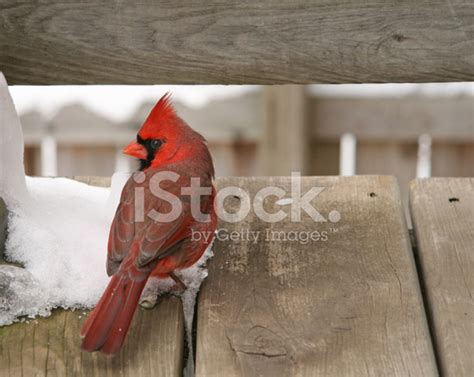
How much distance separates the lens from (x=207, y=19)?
6.70ft

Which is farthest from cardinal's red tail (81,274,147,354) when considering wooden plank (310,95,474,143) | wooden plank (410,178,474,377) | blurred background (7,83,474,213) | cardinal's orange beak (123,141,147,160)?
wooden plank (310,95,474,143)

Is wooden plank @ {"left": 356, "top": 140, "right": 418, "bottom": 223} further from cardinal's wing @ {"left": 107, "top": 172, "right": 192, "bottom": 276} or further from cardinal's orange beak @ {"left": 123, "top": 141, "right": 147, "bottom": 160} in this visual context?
cardinal's wing @ {"left": 107, "top": 172, "right": 192, "bottom": 276}

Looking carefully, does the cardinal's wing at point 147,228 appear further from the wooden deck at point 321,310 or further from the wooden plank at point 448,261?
the wooden plank at point 448,261

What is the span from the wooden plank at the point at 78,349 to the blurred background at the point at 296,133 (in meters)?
2.31

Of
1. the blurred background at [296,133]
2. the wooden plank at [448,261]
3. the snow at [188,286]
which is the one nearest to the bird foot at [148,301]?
the snow at [188,286]

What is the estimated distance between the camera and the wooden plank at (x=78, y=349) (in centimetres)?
182

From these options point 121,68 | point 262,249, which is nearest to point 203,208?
point 262,249

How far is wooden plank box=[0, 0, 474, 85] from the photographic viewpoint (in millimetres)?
2027

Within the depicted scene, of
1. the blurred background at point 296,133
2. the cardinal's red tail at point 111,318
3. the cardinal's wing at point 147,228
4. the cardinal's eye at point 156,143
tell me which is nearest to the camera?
the cardinal's red tail at point 111,318

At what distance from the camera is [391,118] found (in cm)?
423

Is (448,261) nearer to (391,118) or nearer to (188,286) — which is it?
(188,286)

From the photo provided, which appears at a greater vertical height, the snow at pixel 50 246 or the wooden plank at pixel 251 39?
the wooden plank at pixel 251 39

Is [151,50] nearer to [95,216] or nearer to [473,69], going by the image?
[95,216]

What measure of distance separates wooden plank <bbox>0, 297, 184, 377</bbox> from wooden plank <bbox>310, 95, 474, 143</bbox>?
238 cm
